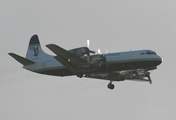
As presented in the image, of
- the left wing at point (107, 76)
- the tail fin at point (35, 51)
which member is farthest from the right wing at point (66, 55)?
the tail fin at point (35, 51)

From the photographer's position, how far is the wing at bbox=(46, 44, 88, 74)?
53097mm

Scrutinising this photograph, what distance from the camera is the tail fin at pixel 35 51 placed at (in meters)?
62.6

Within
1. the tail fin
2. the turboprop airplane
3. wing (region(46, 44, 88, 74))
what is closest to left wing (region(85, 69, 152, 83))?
the turboprop airplane

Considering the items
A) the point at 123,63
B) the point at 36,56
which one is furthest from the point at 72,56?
the point at 36,56

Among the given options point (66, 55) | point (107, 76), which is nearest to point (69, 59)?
point (66, 55)

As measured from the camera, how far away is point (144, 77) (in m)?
60.2

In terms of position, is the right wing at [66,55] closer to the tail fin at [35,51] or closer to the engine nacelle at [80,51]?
the engine nacelle at [80,51]

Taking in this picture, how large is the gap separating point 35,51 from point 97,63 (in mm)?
12125

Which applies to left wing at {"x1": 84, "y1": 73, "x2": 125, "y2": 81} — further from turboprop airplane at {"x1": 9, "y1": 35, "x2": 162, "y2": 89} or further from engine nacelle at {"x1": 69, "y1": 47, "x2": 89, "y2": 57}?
engine nacelle at {"x1": 69, "y1": 47, "x2": 89, "y2": 57}

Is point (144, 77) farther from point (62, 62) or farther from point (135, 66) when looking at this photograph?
point (62, 62)

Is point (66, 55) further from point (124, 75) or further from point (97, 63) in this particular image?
point (124, 75)

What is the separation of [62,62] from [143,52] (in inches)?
363

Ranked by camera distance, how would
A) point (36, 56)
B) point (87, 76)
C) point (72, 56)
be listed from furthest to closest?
1. point (36, 56)
2. point (87, 76)
3. point (72, 56)

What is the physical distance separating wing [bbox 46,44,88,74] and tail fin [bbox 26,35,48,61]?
26.6 feet
